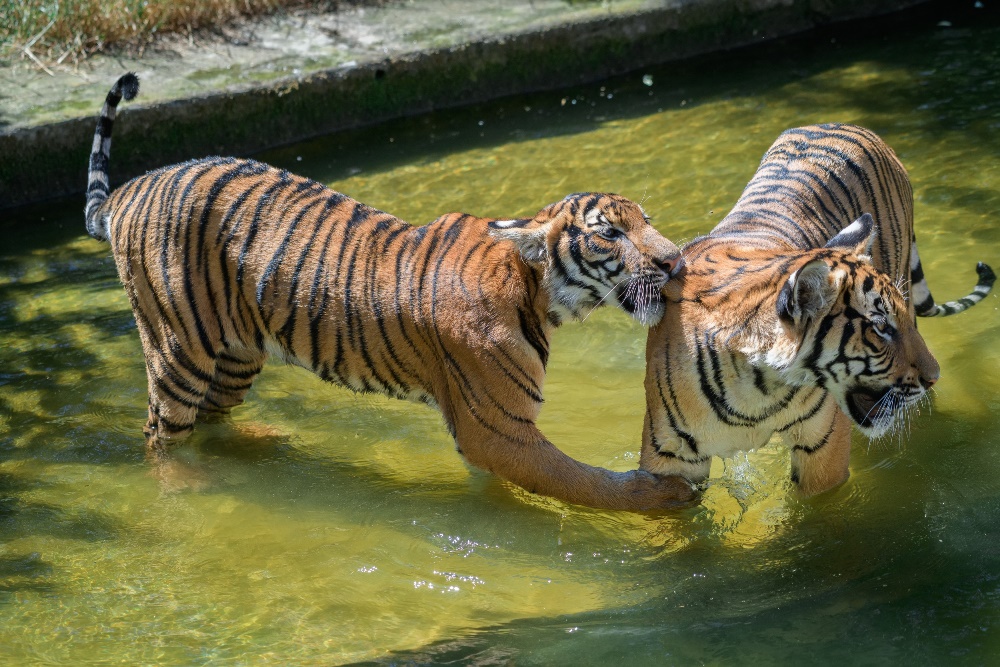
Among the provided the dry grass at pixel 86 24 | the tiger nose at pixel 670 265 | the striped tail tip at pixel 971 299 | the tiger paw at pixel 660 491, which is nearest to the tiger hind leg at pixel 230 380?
the tiger paw at pixel 660 491

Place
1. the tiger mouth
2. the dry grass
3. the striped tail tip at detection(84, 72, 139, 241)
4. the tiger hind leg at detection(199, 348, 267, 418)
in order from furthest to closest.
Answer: the dry grass, the tiger hind leg at detection(199, 348, 267, 418), the striped tail tip at detection(84, 72, 139, 241), the tiger mouth

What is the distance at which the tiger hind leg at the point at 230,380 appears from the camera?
415 cm

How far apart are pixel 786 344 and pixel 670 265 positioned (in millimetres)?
481

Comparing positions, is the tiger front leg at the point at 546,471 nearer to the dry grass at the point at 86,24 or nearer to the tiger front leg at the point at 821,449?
the tiger front leg at the point at 821,449

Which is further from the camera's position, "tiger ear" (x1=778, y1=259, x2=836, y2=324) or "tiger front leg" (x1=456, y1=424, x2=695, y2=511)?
"tiger front leg" (x1=456, y1=424, x2=695, y2=511)

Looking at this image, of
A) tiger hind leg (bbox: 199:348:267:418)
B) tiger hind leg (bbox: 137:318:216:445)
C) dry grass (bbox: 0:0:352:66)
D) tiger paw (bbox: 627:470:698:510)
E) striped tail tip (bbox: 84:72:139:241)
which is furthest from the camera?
dry grass (bbox: 0:0:352:66)

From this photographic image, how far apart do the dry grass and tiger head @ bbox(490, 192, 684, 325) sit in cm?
451

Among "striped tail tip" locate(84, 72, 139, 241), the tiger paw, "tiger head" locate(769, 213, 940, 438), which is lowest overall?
the tiger paw

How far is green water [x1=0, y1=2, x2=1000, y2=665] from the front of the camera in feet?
9.82

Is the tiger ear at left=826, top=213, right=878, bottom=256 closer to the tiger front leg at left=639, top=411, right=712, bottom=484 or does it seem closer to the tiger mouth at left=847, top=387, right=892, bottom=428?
the tiger mouth at left=847, top=387, right=892, bottom=428

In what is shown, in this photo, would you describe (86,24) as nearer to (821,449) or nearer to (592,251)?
(592,251)

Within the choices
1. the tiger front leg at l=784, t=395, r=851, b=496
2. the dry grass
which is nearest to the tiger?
the tiger front leg at l=784, t=395, r=851, b=496

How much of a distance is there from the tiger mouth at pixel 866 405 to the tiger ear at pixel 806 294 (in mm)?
271

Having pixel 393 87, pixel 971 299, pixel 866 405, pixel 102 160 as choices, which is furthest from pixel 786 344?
pixel 393 87
